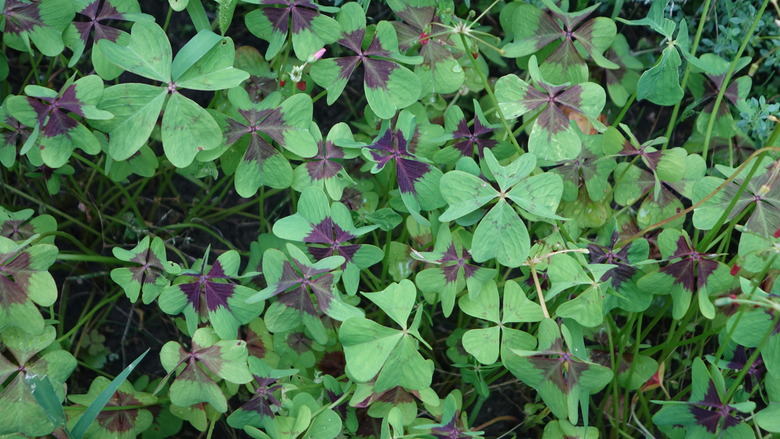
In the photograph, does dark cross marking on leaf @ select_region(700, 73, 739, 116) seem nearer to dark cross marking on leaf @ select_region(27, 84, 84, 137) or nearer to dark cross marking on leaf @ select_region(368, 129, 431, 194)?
dark cross marking on leaf @ select_region(368, 129, 431, 194)

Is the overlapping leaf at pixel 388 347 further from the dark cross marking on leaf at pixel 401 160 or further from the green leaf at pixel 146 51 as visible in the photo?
the green leaf at pixel 146 51

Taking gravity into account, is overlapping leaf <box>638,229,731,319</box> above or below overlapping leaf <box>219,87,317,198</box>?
below

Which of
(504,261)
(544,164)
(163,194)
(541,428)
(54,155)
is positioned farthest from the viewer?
(163,194)

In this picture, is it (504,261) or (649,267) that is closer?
(504,261)

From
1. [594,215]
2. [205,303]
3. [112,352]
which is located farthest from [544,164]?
[112,352]

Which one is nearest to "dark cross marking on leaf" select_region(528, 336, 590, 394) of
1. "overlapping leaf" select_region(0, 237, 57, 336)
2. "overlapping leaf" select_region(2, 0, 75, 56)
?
"overlapping leaf" select_region(0, 237, 57, 336)

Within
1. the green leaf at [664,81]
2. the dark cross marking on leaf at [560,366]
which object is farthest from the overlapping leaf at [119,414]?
the green leaf at [664,81]

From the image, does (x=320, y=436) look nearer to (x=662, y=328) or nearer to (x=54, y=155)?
(x=54, y=155)

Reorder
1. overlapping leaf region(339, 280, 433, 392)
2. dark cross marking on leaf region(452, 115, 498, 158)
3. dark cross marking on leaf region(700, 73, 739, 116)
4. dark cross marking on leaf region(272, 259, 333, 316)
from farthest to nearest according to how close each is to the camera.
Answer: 1. dark cross marking on leaf region(700, 73, 739, 116)
2. dark cross marking on leaf region(452, 115, 498, 158)
3. dark cross marking on leaf region(272, 259, 333, 316)
4. overlapping leaf region(339, 280, 433, 392)
